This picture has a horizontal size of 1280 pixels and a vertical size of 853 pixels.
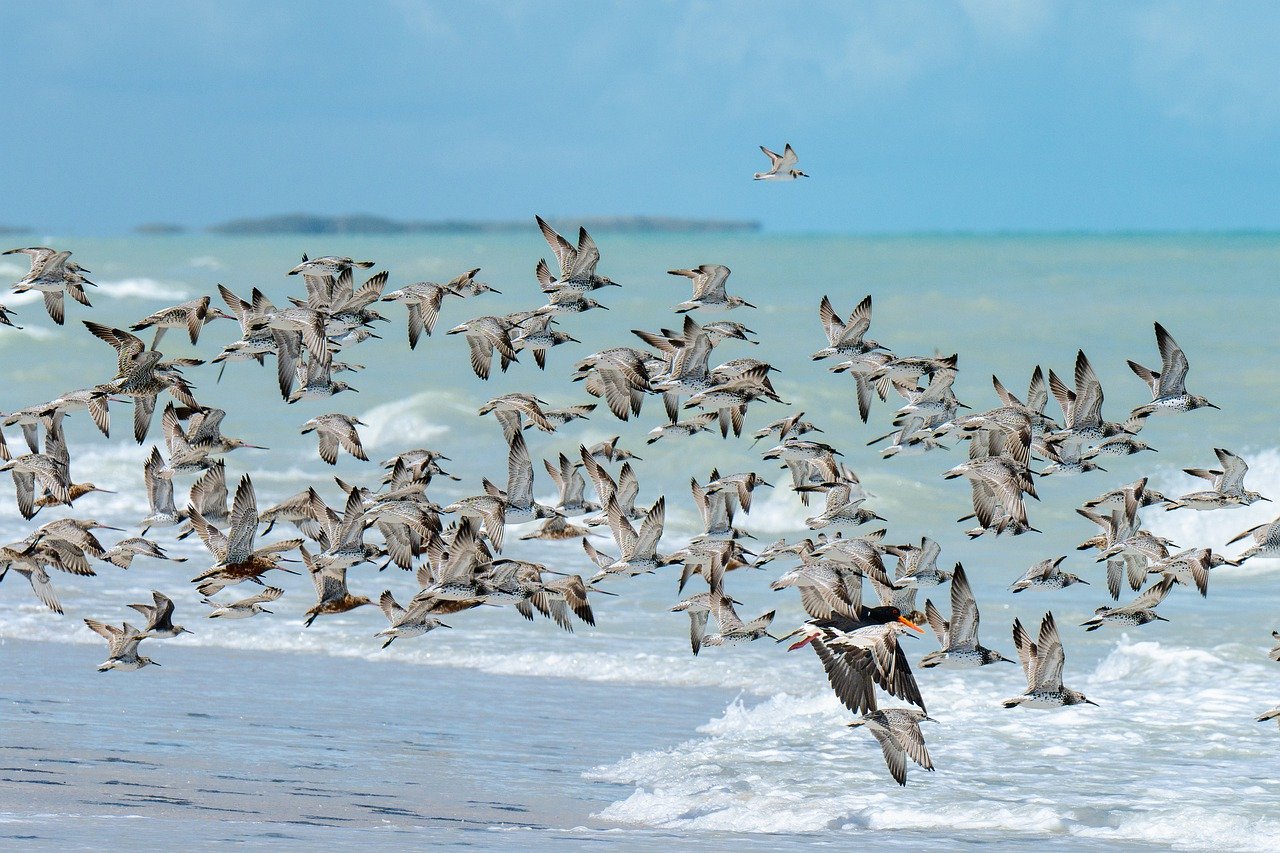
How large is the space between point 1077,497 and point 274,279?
195ft

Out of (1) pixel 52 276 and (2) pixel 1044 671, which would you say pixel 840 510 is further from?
(1) pixel 52 276

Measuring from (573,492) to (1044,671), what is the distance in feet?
15.0

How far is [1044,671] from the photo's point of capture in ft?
37.6

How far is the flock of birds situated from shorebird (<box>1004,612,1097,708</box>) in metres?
0.01

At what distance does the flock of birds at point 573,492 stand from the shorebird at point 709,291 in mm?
31

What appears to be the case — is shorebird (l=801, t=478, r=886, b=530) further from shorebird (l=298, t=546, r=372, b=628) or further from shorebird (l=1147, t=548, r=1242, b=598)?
shorebird (l=298, t=546, r=372, b=628)

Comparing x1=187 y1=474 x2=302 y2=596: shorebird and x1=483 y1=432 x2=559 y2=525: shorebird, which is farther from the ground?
x1=483 y1=432 x2=559 y2=525: shorebird

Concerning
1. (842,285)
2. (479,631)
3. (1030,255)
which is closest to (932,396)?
(479,631)

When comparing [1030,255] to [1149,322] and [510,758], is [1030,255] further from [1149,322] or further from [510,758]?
[510,758]

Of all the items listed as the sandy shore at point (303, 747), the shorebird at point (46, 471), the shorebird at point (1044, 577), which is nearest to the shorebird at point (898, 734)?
the sandy shore at point (303, 747)

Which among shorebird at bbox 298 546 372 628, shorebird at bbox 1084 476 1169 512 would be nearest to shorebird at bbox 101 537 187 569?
shorebird at bbox 298 546 372 628

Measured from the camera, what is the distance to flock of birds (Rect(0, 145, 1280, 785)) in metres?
12.6

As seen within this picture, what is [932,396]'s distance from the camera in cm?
1539

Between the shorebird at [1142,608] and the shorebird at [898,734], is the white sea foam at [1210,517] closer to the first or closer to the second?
the shorebird at [1142,608]
